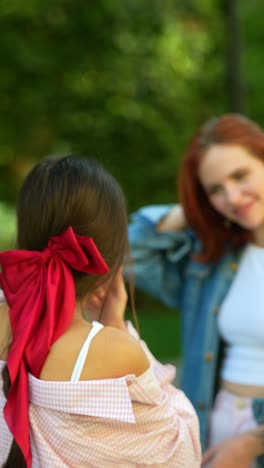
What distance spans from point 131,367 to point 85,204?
0.44 m

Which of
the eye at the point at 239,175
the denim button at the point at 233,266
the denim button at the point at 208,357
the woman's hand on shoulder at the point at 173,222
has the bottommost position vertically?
the denim button at the point at 208,357

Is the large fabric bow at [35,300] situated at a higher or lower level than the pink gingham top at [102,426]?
higher

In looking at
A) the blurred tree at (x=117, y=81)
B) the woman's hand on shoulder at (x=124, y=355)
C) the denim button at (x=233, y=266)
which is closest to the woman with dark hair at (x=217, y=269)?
the denim button at (x=233, y=266)

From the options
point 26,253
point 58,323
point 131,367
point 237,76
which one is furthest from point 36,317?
point 237,76

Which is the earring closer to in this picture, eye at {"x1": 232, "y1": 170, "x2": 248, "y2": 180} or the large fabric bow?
eye at {"x1": 232, "y1": 170, "x2": 248, "y2": 180}

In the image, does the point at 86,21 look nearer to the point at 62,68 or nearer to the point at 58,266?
the point at 62,68

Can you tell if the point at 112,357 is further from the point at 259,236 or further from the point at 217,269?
the point at 259,236

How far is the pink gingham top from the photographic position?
153cm

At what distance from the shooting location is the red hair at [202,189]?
106 inches

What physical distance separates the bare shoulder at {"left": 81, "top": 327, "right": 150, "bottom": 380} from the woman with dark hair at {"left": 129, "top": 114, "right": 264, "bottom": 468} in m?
0.89

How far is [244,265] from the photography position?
275 centimetres

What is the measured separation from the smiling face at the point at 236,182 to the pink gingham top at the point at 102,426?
1153mm

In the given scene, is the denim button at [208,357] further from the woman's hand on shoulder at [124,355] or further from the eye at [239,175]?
the woman's hand on shoulder at [124,355]

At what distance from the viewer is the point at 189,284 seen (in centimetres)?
286
